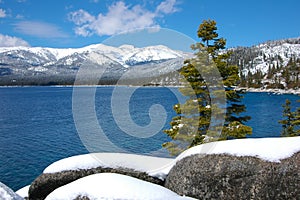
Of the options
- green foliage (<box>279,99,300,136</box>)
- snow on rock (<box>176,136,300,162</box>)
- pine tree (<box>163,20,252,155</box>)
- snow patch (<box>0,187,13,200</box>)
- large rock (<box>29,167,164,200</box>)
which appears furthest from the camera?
green foliage (<box>279,99,300,136</box>)

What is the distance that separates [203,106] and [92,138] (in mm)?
28940

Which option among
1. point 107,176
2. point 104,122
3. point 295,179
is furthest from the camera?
point 104,122

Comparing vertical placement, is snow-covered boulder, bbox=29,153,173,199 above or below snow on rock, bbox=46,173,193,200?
below

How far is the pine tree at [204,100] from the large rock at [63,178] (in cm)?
716

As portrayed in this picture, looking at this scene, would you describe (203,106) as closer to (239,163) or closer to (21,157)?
(239,163)

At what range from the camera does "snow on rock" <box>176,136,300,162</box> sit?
8773 mm

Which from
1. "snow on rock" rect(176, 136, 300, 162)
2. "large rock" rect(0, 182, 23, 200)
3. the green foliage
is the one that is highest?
"snow on rock" rect(176, 136, 300, 162)

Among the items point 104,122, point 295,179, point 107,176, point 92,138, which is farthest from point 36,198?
point 104,122

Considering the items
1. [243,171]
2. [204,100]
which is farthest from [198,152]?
[204,100]

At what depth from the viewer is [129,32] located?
38.7 feet

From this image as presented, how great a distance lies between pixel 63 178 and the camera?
472 inches

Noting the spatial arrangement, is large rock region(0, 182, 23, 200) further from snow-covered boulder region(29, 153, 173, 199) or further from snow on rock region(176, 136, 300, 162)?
snow on rock region(176, 136, 300, 162)

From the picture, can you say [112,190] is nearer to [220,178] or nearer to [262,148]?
[220,178]

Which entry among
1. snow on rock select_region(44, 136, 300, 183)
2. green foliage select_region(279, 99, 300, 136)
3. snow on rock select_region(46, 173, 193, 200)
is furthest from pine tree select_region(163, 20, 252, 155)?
green foliage select_region(279, 99, 300, 136)
